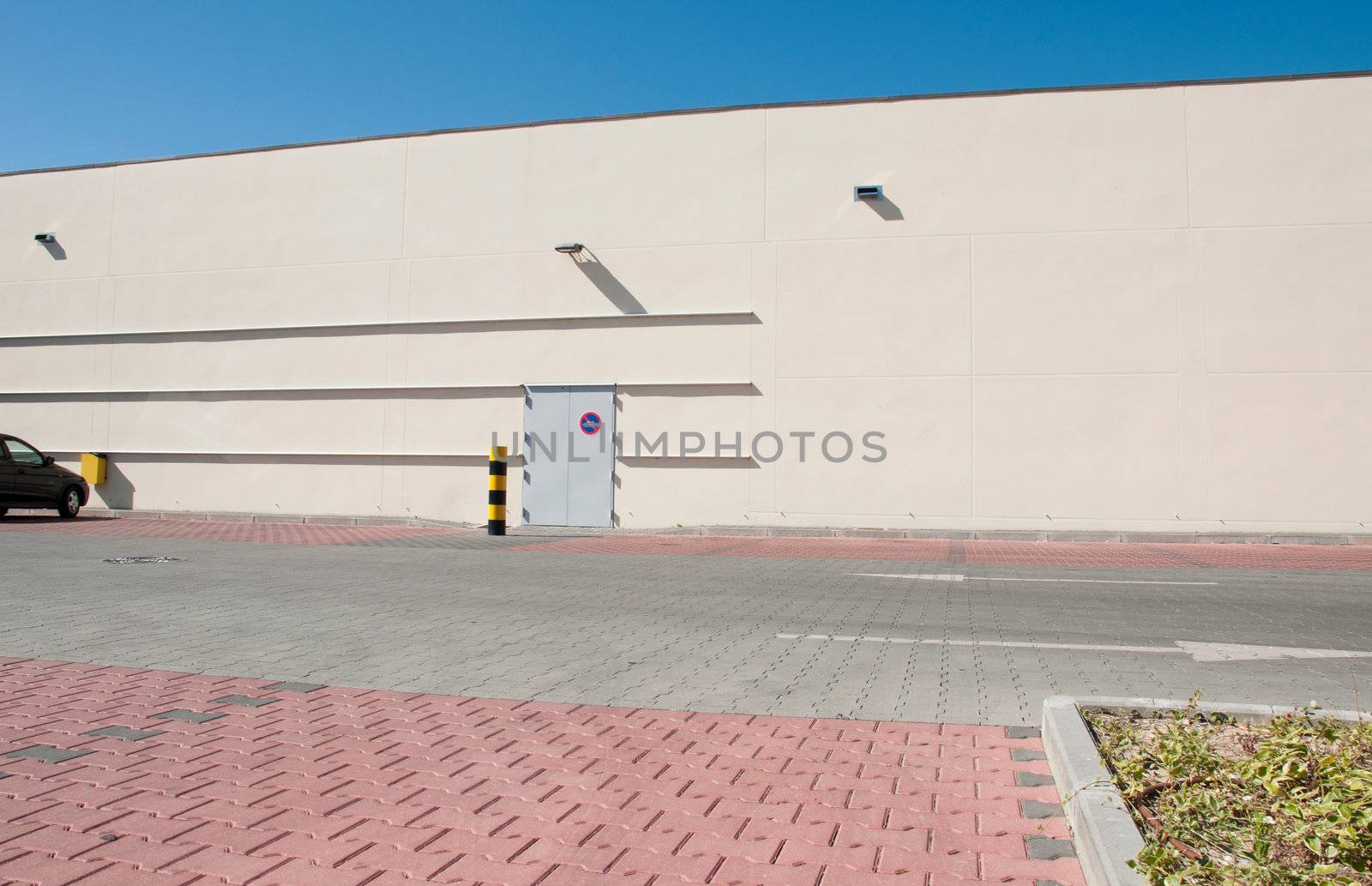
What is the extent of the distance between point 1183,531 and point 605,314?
10.6m

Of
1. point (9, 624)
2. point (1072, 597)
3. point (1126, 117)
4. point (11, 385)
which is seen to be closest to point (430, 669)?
point (9, 624)

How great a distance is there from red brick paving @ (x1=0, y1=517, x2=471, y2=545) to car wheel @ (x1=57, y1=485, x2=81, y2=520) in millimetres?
185

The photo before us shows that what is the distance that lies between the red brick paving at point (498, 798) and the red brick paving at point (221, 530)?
→ 1057cm

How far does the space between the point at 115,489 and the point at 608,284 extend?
39.3ft

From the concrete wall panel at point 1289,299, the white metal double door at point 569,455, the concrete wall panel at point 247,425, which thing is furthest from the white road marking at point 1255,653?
the concrete wall panel at point 247,425

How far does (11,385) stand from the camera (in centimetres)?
2253

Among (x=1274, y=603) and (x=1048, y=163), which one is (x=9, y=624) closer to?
(x=1274, y=603)

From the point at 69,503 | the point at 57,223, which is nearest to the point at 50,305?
the point at 57,223

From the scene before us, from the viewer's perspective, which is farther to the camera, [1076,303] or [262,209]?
[262,209]

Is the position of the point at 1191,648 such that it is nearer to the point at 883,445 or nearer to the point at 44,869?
the point at 44,869

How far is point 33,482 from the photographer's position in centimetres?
1825

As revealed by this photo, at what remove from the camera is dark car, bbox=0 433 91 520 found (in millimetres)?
17766

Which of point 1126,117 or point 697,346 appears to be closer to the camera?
point 1126,117

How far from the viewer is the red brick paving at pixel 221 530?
50.3 feet
